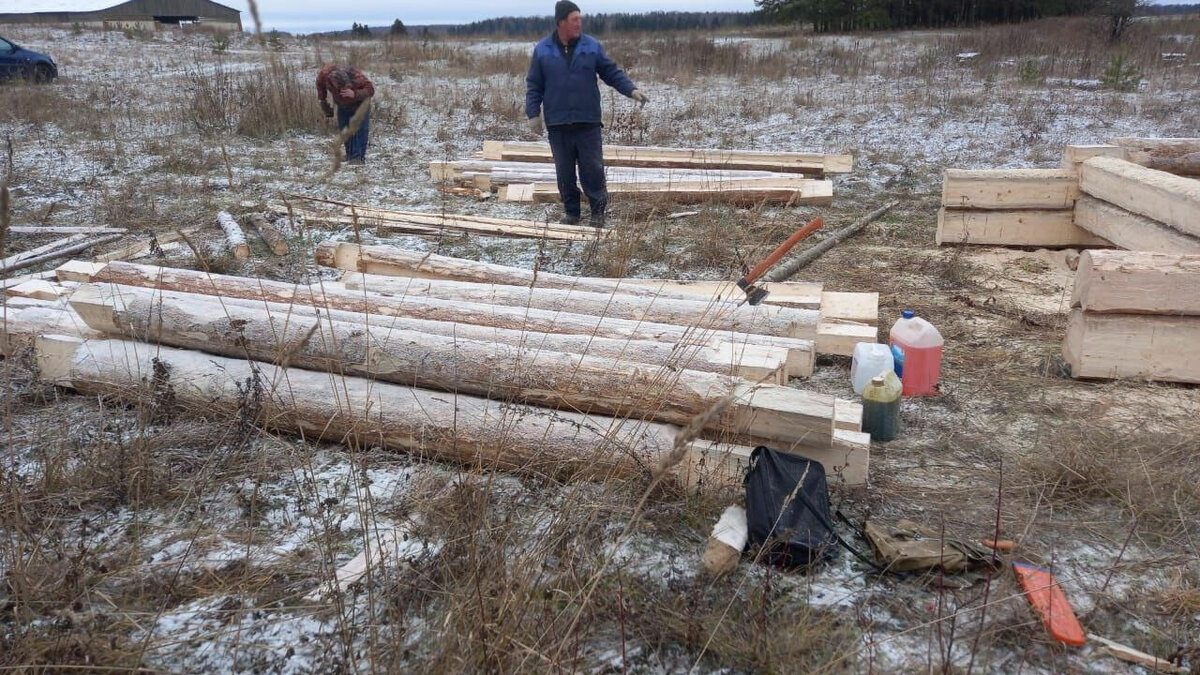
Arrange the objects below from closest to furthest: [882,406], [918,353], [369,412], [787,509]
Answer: [787,509] < [369,412] < [882,406] < [918,353]

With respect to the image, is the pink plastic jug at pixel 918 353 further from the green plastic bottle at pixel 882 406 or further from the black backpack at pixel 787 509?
the black backpack at pixel 787 509

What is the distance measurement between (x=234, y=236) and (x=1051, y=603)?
6795 millimetres

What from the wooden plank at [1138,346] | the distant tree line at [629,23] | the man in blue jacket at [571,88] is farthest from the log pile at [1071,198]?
the distant tree line at [629,23]

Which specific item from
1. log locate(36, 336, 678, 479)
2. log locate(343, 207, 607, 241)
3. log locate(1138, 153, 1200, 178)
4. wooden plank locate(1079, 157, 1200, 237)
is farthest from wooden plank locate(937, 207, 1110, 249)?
log locate(36, 336, 678, 479)

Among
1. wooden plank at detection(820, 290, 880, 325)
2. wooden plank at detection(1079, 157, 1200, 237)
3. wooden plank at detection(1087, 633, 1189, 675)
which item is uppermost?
wooden plank at detection(1079, 157, 1200, 237)

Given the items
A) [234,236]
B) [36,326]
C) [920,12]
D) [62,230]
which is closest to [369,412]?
[36,326]

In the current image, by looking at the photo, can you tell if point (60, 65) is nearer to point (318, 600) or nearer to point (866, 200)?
point (866, 200)

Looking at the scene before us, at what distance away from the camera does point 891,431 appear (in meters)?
3.66

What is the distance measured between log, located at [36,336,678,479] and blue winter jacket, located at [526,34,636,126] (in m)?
4.29

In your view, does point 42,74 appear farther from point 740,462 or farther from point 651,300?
point 740,462

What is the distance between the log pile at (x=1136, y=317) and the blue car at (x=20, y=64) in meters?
19.9

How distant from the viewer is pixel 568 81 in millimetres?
7270

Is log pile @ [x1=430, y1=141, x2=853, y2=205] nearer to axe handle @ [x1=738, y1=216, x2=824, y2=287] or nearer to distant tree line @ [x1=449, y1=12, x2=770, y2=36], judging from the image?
axe handle @ [x1=738, y1=216, x2=824, y2=287]

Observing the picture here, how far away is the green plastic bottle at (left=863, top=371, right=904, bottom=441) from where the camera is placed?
11.8 ft
